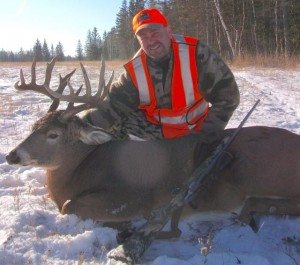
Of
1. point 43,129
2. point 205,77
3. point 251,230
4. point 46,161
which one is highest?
point 205,77

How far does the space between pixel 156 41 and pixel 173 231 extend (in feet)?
7.69

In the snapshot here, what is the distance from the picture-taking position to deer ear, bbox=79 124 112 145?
5027 millimetres

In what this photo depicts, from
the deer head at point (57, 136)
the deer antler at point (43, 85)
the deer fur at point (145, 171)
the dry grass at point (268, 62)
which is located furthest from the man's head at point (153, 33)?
the dry grass at point (268, 62)

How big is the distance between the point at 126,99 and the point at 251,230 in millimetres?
2379

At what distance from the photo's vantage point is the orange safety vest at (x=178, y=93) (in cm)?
561

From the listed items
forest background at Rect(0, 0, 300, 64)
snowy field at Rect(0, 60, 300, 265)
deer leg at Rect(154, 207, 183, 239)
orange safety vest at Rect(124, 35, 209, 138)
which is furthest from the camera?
forest background at Rect(0, 0, 300, 64)

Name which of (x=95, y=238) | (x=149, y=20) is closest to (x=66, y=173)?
(x=95, y=238)

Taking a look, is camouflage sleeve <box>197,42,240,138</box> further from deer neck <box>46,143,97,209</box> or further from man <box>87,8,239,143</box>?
deer neck <box>46,143,97,209</box>

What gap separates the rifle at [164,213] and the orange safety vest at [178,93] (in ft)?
3.86

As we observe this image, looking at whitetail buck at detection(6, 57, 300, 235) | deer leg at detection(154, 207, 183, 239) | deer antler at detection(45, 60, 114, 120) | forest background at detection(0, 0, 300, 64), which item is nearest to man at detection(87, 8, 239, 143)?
deer antler at detection(45, 60, 114, 120)

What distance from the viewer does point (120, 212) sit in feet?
14.9

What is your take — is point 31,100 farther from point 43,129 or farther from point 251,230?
point 251,230

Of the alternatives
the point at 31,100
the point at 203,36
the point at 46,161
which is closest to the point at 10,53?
the point at 203,36

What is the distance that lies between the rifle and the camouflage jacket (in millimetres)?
806
